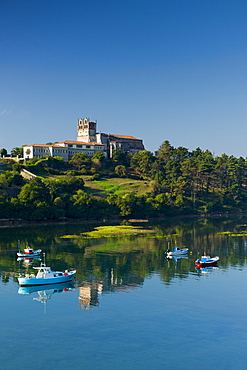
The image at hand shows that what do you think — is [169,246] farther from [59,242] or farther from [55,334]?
[55,334]

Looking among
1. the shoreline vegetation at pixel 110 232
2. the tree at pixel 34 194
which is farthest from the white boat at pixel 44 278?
the tree at pixel 34 194

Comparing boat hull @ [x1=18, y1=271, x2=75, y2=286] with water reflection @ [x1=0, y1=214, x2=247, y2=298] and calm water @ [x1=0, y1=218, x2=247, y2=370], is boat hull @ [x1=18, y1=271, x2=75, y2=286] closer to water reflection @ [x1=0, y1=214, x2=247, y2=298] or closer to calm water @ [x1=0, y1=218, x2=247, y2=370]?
calm water @ [x1=0, y1=218, x2=247, y2=370]

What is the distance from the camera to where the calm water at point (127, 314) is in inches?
1666

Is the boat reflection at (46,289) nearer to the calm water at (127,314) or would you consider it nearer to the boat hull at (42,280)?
the calm water at (127,314)

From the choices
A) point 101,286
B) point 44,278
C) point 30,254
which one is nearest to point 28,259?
point 30,254

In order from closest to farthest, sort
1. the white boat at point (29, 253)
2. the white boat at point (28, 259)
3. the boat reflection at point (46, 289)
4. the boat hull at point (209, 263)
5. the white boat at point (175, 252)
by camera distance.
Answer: the boat reflection at point (46, 289) → the boat hull at point (209, 263) → the white boat at point (28, 259) → the white boat at point (29, 253) → the white boat at point (175, 252)

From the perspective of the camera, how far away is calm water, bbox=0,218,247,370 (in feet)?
139

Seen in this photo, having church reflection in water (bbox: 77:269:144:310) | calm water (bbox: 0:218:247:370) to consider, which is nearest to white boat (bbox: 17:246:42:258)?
calm water (bbox: 0:218:247:370)

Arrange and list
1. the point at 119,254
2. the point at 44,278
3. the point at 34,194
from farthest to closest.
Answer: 1. the point at 34,194
2. the point at 119,254
3. the point at 44,278

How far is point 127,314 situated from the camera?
2160 inches

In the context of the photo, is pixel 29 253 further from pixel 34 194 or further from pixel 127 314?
pixel 34 194

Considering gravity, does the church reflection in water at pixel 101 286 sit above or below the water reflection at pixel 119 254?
below

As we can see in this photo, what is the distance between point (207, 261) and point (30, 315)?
43.5 metres

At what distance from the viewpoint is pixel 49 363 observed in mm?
40844
